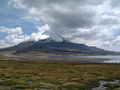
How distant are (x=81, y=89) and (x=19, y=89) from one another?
523 inches

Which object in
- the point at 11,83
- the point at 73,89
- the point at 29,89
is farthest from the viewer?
the point at 11,83

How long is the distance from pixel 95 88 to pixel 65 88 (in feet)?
23.2

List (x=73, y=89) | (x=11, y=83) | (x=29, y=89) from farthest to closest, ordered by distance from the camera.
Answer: (x=11, y=83) < (x=73, y=89) < (x=29, y=89)

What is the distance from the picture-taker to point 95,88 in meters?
40.3

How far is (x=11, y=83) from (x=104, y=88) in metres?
22.1

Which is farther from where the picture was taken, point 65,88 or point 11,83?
point 11,83

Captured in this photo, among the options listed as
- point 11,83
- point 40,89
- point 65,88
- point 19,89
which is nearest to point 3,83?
point 11,83

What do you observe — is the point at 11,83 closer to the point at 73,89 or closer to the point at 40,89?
the point at 40,89

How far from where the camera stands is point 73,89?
125 ft

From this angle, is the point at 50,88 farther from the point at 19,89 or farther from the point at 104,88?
the point at 104,88

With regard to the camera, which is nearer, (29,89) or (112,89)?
(29,89)

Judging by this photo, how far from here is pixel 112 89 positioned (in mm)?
38156

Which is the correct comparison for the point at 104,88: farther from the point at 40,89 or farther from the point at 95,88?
the point at 40,89

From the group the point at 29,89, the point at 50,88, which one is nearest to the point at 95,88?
the point at 50,88
